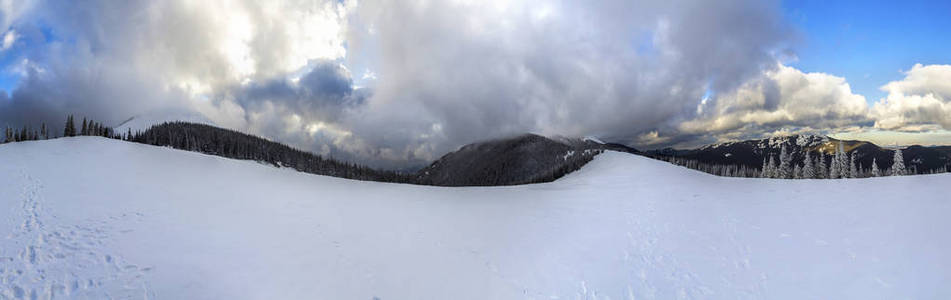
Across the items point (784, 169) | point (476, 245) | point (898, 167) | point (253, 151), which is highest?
point (253, 151)

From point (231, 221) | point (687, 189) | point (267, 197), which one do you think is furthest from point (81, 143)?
point (687, 189)

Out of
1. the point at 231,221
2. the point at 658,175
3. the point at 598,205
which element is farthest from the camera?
the point at 658,175

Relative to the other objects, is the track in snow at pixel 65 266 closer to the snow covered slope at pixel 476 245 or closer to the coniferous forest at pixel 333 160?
the snow covered slope at pixel 476 245

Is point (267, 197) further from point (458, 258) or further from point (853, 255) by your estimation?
point (853, 255)

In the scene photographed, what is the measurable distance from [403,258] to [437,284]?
8.63 feet

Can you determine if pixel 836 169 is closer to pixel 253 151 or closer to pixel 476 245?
pixel 476 245

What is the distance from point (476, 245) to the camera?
15516mm

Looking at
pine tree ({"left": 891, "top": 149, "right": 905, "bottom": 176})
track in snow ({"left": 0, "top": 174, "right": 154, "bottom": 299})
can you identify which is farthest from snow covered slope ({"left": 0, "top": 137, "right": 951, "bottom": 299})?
pine tree ({"left": 891, "top": 149, "right": 905, "bottom": 176})

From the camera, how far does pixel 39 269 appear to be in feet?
35.3

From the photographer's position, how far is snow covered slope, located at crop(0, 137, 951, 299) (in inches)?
423

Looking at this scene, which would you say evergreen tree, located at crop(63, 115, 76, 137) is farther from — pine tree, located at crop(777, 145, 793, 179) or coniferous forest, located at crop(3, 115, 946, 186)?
pine tree, located at crop(777, 145, 793, 179)

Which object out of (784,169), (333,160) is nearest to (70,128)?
(333,160)

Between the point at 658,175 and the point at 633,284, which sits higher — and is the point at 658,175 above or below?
above

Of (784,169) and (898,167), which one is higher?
(898,167)
